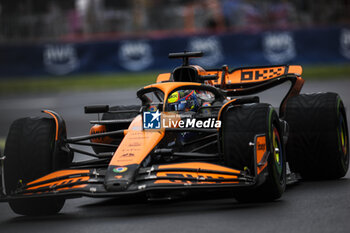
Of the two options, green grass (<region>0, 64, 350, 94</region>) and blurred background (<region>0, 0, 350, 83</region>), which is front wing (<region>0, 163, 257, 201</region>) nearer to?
blurred background (<region>0, 0, 350, 83</region>)

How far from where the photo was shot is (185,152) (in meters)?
7.95

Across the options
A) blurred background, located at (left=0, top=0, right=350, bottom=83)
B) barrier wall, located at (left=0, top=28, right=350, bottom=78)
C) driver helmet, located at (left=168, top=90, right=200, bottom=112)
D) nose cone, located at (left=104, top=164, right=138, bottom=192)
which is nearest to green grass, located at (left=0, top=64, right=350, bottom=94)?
blurred background, located at (left=0, top=0, right=350, bottom=83)

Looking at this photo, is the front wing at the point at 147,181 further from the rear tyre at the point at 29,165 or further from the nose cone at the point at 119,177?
the rear tyre at the point at 29,165

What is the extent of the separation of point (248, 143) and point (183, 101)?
152 centimetres

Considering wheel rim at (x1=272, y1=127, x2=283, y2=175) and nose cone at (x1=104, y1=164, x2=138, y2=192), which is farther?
wheel rim at (x1=272, y1=127, x2=283, y2=175)

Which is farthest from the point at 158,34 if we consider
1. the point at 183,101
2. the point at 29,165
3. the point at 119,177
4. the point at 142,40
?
the point at 119,177

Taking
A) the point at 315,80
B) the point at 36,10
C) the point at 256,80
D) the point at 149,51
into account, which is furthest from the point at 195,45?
the point at 256,80

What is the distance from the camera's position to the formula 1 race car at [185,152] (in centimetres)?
705

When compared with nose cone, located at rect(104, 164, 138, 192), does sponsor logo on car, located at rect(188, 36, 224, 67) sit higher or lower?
higher

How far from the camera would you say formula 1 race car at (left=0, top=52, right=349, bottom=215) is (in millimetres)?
7055

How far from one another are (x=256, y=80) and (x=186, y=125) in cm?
273

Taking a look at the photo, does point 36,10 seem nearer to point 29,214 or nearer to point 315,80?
point 315,80

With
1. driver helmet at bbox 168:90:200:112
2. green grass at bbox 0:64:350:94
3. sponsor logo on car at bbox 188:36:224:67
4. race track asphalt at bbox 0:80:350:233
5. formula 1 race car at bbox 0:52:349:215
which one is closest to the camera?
race track asphalt at bbox 0:80:350:233

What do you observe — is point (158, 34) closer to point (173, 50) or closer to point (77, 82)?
point (173, 50)
